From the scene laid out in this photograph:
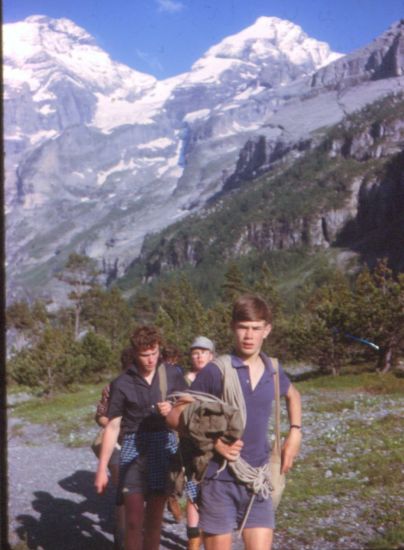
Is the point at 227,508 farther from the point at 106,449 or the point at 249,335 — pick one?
the point at 106,449

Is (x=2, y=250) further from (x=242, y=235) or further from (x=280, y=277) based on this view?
(x=242, y=235)

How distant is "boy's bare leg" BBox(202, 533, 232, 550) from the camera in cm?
466

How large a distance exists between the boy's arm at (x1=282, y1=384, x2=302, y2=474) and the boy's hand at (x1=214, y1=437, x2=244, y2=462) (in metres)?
0.62

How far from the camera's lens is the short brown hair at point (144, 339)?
6066 millimetres

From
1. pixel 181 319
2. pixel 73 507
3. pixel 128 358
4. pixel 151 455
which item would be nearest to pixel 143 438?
pixel 151 455

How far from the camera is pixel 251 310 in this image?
4.86 metres

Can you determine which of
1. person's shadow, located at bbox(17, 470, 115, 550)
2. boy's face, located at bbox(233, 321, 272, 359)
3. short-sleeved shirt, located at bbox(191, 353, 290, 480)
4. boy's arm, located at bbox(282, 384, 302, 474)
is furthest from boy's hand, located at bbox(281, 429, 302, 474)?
person's shadow, located at bbox(17, 470, 115, 550)

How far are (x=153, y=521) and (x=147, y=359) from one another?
5.43 feet

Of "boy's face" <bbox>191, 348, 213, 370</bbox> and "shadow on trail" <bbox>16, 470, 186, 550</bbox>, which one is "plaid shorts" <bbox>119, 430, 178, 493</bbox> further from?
"shadow on trail" <bbox>16, 470, 186, 550</bbox>

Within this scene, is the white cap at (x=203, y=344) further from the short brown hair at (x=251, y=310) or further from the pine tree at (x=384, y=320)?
the pine tree at (x=384, y=320)

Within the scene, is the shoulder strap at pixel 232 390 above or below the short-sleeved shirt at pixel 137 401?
above

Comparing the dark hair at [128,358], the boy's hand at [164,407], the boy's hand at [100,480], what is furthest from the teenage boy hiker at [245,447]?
the dark hair at [128,358]

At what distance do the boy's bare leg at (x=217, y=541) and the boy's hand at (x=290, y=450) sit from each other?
73 cm

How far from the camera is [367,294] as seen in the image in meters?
31.8
